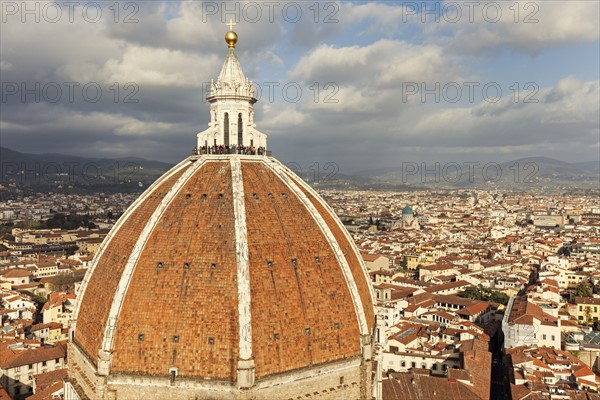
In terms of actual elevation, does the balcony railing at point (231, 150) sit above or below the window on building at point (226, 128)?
below

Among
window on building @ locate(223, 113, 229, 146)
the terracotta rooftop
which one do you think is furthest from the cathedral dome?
window on building @ locate(223, 113, 229, 146)

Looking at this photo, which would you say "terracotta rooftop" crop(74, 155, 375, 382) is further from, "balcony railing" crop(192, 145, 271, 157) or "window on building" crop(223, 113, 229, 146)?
"window on building" crop(223, 113, 229, 146)

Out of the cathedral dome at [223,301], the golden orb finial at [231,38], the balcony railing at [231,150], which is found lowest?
the cathedral dome at [223,301]

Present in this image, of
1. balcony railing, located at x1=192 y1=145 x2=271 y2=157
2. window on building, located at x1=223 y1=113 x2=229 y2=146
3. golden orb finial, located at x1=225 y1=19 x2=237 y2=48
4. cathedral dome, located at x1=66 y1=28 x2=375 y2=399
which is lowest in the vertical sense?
cathedral dome, located at x1=66 y1=28 x2=375 y2=399

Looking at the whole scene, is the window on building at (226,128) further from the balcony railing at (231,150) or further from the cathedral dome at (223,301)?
the cathedral dome at (223,301)

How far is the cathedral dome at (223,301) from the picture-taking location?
1414 cm

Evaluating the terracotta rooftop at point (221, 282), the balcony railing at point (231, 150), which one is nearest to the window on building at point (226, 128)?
the balcony railing at point (231, 150)

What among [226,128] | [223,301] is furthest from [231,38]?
[223,301]

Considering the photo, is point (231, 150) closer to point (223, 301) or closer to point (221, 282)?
point (221, 282)

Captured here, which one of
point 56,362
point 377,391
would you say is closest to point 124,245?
point 377,391

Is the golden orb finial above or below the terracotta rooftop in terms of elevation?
above

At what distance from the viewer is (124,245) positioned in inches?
638

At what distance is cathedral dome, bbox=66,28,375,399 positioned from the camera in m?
14.1

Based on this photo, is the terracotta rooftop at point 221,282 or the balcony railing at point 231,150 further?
the balcony railing at point 231,150
